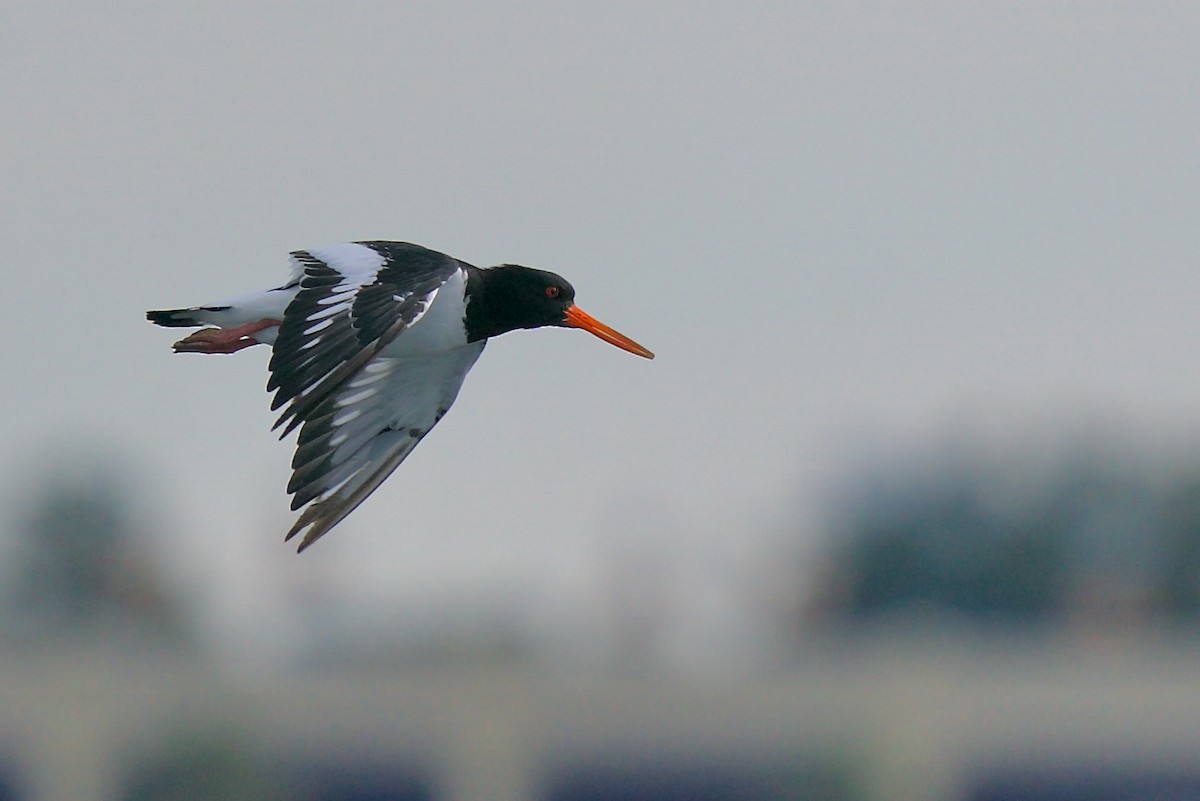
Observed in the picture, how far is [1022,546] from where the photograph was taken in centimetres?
12669

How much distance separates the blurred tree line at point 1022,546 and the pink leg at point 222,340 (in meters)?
91.5

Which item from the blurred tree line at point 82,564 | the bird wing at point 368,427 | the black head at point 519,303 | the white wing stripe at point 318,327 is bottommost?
the blurred tree line at point 82,564

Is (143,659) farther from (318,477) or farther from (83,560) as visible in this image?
(318,477)

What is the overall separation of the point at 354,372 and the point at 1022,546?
115484mm

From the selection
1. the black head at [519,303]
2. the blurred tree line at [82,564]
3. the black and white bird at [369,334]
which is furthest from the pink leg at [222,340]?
the blurred tree line at [82,564]

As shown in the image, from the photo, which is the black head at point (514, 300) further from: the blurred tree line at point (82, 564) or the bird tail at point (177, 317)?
the blurred tree line at point (82, 564)

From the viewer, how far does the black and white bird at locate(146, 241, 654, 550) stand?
14.2 meters

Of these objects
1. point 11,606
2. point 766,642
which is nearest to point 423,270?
point 766,642

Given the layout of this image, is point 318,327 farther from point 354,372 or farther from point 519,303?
point 519,303

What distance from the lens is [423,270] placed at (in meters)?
15.1

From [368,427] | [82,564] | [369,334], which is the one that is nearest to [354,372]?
[369,334]

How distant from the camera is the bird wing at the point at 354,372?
45.7 feet

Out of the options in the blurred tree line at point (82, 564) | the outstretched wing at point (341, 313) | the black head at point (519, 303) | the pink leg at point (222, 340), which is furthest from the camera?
the blurred tree line at point (82, 564)

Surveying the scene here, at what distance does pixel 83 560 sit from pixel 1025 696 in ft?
191
